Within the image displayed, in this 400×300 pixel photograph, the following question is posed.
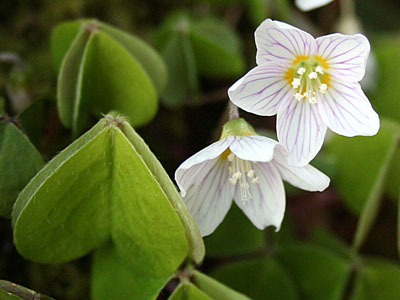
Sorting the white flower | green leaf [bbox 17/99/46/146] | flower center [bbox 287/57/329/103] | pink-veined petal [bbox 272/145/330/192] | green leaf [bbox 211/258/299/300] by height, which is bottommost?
green leaf [bbox 211/258/299/300]

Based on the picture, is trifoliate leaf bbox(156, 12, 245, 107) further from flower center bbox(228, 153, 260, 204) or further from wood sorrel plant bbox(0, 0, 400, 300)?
flower center bbox(228, 153, 260, 204)

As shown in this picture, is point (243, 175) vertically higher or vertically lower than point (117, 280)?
higher

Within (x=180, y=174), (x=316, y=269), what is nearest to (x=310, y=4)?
(x=180, y=174)

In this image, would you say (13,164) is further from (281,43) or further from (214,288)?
(281,43)

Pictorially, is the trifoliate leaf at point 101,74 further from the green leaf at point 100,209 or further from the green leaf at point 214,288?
the green leaf at point 214,288

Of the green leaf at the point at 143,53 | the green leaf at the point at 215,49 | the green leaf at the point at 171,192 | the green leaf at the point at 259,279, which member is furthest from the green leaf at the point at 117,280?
the green leaf at the point at 215,49

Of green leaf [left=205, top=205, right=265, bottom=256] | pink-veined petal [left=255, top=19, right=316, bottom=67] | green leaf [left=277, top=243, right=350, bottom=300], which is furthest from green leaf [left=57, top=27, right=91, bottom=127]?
green leaf [left=277, top=243, right=350, bottom=300]
